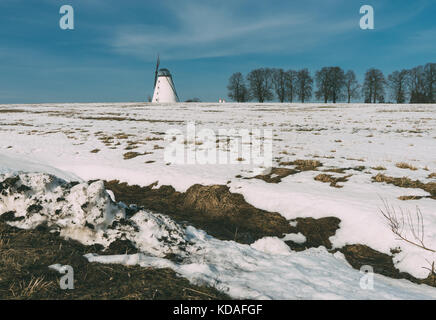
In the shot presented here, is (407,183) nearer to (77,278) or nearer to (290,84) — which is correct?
(77,278)

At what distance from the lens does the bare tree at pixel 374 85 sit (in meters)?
73.8

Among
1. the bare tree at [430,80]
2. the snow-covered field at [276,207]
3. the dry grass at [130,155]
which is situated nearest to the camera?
the snow-covered field at [276,207]

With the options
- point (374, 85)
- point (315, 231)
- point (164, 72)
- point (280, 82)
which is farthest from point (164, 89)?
point (315, 231)

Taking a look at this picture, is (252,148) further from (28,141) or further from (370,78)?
(370,78)

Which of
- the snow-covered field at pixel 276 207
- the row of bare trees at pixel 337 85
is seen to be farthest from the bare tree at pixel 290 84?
the snow-covered field at pixel 276 207

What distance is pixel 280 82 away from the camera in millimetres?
80625

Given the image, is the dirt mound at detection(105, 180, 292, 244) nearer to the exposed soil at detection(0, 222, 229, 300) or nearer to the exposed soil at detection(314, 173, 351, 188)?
the exposed soil at detection(0, 222, 229, 300)

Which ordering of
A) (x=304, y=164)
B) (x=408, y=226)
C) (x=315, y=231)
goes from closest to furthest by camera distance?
(x=408, y=226) → (x=315, y=231) → (x=304, y=164)

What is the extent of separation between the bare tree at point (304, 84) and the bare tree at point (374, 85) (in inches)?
605

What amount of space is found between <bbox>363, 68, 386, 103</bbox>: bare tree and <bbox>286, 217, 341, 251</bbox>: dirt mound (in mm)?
82700

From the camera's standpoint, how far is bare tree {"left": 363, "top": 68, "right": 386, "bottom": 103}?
7381 centimetres

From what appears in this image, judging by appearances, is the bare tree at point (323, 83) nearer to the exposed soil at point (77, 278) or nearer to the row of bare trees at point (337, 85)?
the row of bare trees at point (337, 85)

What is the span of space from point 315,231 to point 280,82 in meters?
80.9
